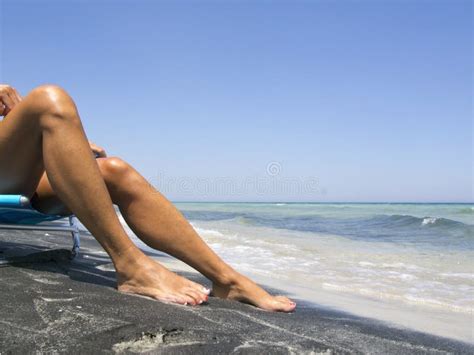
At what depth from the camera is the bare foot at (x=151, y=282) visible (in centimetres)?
195

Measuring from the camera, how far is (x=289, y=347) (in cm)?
147

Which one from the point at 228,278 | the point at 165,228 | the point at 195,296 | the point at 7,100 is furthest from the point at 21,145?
the point at 228,278

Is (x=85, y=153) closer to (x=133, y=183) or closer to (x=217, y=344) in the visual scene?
(x=133, y=183)

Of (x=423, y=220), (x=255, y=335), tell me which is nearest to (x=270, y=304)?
(x=255, y=335)

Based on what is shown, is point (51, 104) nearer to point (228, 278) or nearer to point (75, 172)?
point (75, 172)

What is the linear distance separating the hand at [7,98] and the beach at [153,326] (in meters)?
0.80

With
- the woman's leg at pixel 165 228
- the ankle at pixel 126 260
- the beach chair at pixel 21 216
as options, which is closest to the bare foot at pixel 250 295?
the woman's leg at pixel 165 228

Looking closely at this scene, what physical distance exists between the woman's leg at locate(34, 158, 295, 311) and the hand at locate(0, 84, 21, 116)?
614 mm

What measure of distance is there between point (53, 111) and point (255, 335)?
115 cm

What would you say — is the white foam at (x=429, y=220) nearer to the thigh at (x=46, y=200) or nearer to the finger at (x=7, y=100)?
the thigh at (x=46, y=200)

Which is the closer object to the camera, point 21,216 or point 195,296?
point 195,296

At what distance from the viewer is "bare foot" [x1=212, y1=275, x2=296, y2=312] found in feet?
6.94

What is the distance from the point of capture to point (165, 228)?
2.19m

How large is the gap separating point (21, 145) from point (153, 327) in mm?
999
